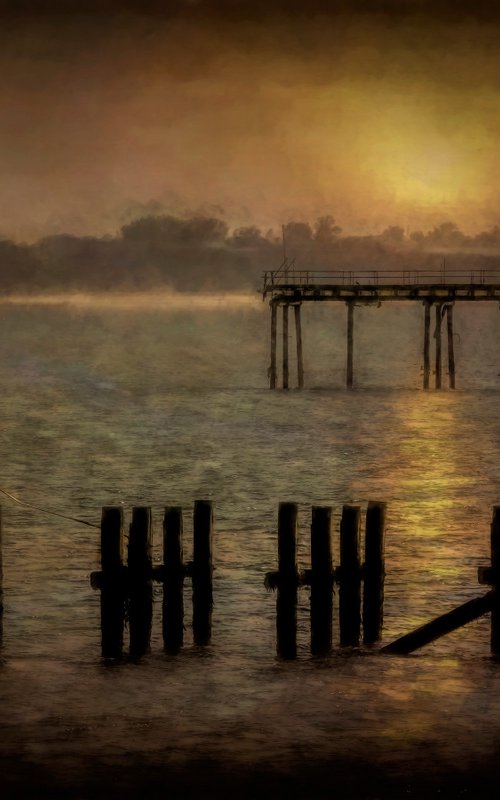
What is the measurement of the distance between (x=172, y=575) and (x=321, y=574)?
130cm

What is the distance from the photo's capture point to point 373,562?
11.6 m

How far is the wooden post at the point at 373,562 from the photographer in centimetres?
1153

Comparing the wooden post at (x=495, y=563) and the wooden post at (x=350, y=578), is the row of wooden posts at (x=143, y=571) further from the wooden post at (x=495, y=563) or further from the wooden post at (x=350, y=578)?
the wooden post at (x=495, y=563)

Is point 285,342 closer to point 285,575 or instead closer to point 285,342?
point 285,342

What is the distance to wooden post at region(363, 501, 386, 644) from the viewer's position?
11.5 m

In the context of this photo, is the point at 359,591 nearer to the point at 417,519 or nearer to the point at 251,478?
the point at 417,519

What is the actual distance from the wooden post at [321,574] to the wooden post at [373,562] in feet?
1.08

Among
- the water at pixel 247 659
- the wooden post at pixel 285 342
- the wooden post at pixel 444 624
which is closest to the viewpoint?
the water at pixel 247 659

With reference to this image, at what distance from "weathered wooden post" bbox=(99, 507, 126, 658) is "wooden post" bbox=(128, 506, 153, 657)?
90 mm

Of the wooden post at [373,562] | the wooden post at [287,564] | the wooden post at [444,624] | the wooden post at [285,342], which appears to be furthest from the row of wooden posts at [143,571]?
the wooden post at [285,342]

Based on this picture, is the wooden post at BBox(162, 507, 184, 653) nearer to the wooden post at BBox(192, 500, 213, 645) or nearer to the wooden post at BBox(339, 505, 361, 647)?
the wooden post at BBox(192, 500, 213, 645)

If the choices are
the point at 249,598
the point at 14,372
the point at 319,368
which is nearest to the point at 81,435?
the point at 249,598

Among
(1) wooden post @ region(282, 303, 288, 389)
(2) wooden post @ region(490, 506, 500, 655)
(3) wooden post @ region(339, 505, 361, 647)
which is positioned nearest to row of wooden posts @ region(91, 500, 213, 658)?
(3) wooden post @ region(339, 505, 361, 647)

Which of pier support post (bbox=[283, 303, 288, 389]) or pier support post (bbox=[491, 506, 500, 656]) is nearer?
pier support post (bbox=[491, 506, 500, 656])
